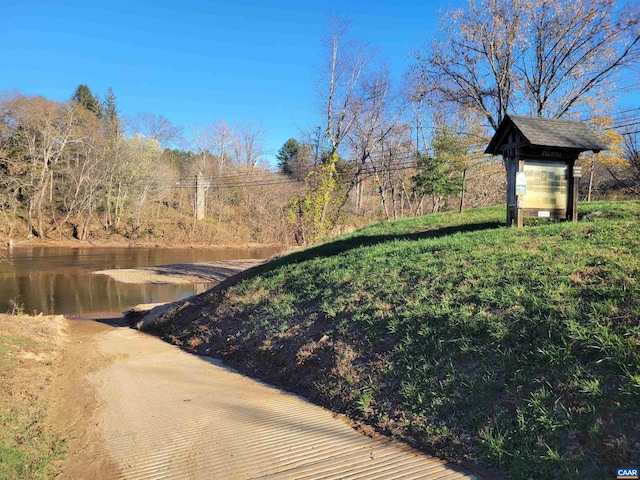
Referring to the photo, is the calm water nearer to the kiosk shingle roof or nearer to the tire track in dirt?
the tire track in dirt

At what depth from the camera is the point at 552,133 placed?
1043cm

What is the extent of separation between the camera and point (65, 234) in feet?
176

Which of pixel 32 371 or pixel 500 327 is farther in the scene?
pixel 32 371

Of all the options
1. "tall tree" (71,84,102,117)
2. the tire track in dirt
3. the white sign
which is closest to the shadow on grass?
the white sign

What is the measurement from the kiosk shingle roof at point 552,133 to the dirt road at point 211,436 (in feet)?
26.0

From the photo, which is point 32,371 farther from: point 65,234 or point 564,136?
point 65,234

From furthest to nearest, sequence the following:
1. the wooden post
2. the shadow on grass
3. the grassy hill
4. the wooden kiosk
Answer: the shadow on grass < the wooden post < the wooden kiosk < the grassy hill

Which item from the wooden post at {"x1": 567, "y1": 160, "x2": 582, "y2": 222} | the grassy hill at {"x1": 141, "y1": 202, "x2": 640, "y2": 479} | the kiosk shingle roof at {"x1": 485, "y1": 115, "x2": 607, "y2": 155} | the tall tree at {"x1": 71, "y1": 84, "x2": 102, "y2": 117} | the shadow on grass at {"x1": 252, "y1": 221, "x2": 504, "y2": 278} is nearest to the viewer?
the grassy hill at {"x1": 141, "y1": 202, "x2": 640, "y2": 479}

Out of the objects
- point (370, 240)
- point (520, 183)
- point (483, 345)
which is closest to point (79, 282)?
point (370, 240)

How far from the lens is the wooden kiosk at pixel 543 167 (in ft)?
33.4

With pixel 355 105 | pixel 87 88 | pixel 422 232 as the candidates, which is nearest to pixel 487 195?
pixel 355 105

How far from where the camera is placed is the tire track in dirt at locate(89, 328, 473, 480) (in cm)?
393

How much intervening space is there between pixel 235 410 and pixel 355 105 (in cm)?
2838

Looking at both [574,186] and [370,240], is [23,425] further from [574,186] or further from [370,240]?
[574,186]
